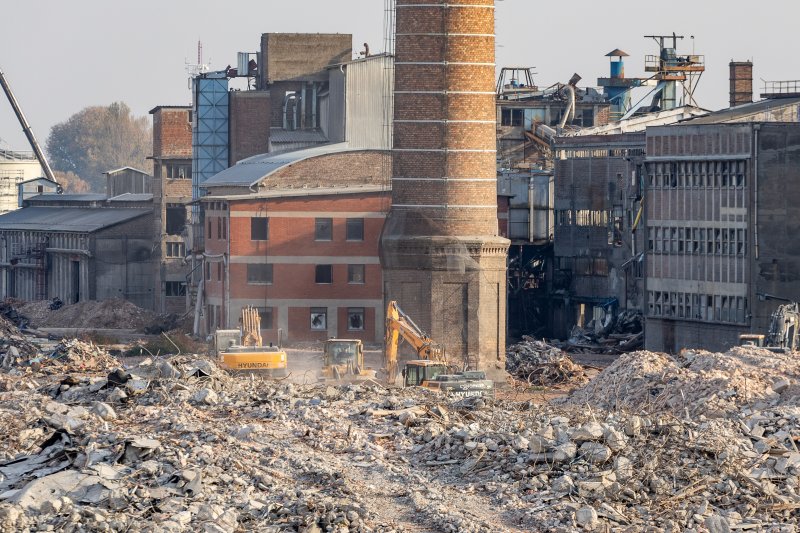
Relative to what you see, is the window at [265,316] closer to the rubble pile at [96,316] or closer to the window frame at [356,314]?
the window frame at [356,314]

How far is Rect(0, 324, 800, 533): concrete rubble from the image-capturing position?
24.2 meters

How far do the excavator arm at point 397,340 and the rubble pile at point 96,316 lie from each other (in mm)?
24751

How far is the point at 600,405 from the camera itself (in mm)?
39750

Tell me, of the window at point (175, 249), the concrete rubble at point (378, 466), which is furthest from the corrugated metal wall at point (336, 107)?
the concrete rubble at point (378, 466)

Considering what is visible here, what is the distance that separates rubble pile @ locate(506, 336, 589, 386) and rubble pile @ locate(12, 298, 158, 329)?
2214cm

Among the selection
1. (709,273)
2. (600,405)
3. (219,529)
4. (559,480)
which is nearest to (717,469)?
(559,480)

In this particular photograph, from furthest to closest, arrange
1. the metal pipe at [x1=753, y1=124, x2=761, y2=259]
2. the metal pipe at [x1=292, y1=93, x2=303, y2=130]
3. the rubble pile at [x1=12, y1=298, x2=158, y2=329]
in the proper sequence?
the metal pipe at [x1=292, y1=93, x2=303, y2=130]
the rubble pile at [x1=12, y1=298, x2=158, y2=329]
the metal pipe at [x1=753, y1=124, x2=761, y2=259]

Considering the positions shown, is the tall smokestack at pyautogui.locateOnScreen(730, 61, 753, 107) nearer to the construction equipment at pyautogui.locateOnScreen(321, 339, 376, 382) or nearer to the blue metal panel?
the blue metal panel

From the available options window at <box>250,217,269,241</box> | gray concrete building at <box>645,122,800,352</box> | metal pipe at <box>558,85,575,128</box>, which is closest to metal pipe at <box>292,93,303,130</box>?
metal pipe at <box>558,85,575,128</box>

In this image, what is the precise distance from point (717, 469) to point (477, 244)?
2850 centimetres

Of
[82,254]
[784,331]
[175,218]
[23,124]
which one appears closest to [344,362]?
[784,331]

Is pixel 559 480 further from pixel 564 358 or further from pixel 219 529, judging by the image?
pixel 564 358

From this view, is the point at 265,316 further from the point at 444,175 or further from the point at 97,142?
→ the point at 97,142

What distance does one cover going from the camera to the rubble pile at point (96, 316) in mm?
75938
